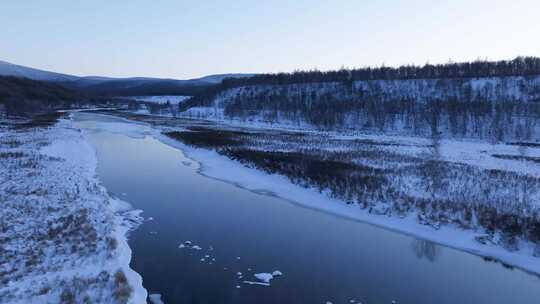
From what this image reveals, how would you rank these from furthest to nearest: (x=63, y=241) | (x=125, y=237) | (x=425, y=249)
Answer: (x=425, y=249) < (x=125, y=237) < (x=63, y=241)

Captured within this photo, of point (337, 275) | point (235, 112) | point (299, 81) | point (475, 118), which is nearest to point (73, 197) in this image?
point (337, 275)

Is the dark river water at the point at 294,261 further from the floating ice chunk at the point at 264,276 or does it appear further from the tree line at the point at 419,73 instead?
the tree line at the point at 419,73

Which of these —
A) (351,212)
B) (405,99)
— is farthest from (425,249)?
(405,99)

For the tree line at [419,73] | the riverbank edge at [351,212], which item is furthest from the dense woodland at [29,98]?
the riverbank edge at [351,212]

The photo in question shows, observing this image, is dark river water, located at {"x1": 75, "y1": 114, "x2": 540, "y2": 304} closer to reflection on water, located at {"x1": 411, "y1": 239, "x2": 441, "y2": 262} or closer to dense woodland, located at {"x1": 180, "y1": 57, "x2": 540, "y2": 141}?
reflection on water, located at {"x1": 411, "y1": 239, "x2": 441, "y2": 262}

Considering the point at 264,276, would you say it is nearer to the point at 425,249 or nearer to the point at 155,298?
the point at 155,298

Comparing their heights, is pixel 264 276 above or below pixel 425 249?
above

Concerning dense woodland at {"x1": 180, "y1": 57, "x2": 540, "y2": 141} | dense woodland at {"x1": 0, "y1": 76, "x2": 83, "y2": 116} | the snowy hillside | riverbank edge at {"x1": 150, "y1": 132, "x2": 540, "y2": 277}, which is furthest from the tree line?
riverbank edge at {"x1": 150, "y1": 132, "x2": 540, "y2": 277}
